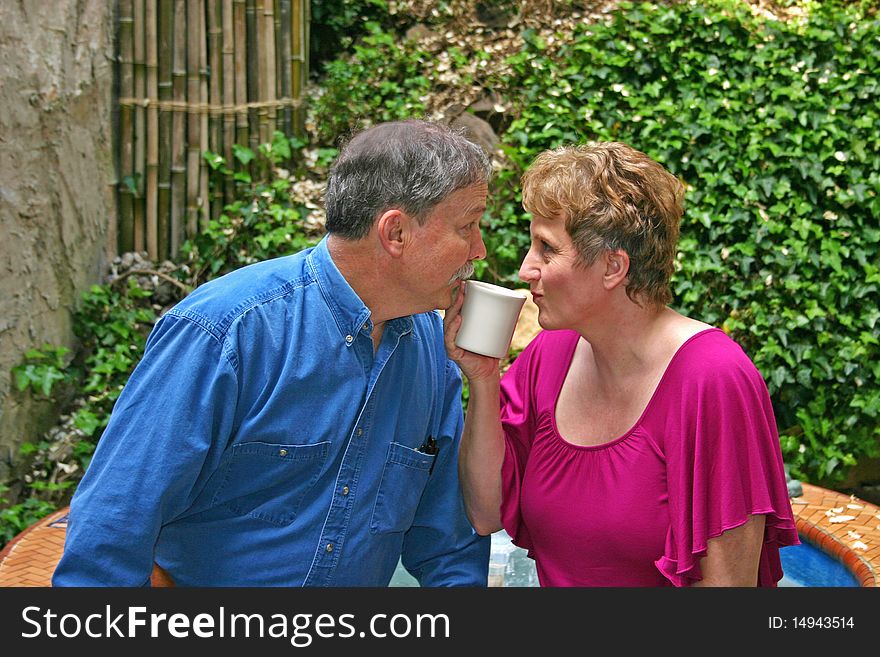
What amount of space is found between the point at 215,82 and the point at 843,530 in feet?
12.2

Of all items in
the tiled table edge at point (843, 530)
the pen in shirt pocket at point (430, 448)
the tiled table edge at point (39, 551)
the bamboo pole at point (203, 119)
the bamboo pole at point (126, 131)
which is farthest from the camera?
the bamboo pole at point (203, 119)

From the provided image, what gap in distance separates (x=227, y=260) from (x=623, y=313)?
3.46 meters

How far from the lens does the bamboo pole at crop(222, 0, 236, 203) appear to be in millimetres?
5211

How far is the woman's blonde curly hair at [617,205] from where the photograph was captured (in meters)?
2.04

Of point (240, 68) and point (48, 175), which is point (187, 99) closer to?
point (240, 68)

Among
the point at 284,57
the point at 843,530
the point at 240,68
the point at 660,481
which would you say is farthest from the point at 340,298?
the point at 284,57

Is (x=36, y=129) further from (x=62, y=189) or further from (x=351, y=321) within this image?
(x=351, y=321)

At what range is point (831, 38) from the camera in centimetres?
526

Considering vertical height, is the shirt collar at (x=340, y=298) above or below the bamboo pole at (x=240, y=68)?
below

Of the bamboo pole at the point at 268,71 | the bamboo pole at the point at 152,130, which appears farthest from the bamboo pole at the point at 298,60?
the bamboo pole at the point at 152,130

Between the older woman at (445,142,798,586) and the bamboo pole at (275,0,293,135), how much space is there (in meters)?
3.64

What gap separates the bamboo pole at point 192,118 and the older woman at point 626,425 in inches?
134

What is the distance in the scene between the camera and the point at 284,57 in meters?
5.53

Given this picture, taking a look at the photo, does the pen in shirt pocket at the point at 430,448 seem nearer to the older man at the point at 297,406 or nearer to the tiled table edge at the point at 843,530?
the older man at the point at 297,406
